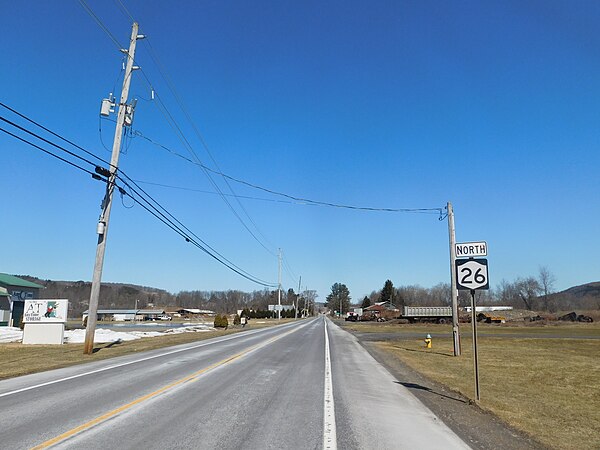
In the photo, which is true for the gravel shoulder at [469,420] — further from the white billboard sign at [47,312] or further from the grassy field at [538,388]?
the white billboard sign at [47,312]

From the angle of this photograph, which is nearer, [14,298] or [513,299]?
[14,298]

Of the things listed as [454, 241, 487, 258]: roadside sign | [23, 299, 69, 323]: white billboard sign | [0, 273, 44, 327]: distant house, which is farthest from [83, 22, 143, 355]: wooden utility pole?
[0, 273, 44, 327]: distant house

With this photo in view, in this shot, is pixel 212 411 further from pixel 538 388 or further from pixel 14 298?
pixel 14 298

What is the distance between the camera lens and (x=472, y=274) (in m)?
10.2

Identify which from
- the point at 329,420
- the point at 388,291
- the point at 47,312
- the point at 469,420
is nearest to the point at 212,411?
the point at 329,420

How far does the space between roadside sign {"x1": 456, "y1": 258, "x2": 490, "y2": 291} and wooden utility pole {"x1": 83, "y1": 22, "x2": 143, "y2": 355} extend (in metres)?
17.4

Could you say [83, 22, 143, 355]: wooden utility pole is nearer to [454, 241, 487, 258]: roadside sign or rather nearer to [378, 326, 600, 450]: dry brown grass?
[378, 326, 600, 450]: dry brown grass

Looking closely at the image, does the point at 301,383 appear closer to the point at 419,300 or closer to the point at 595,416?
the point at 595,416

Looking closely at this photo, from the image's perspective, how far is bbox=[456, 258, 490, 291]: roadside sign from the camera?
32.9 feet

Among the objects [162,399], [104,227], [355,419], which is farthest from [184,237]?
[355,419]

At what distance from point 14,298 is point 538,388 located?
63929 millimetres

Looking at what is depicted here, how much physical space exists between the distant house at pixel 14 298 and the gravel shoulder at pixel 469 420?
56.7 metres

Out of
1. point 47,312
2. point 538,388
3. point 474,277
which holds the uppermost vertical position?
point 474,277

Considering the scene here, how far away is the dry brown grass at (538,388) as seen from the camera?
26.0 feet
